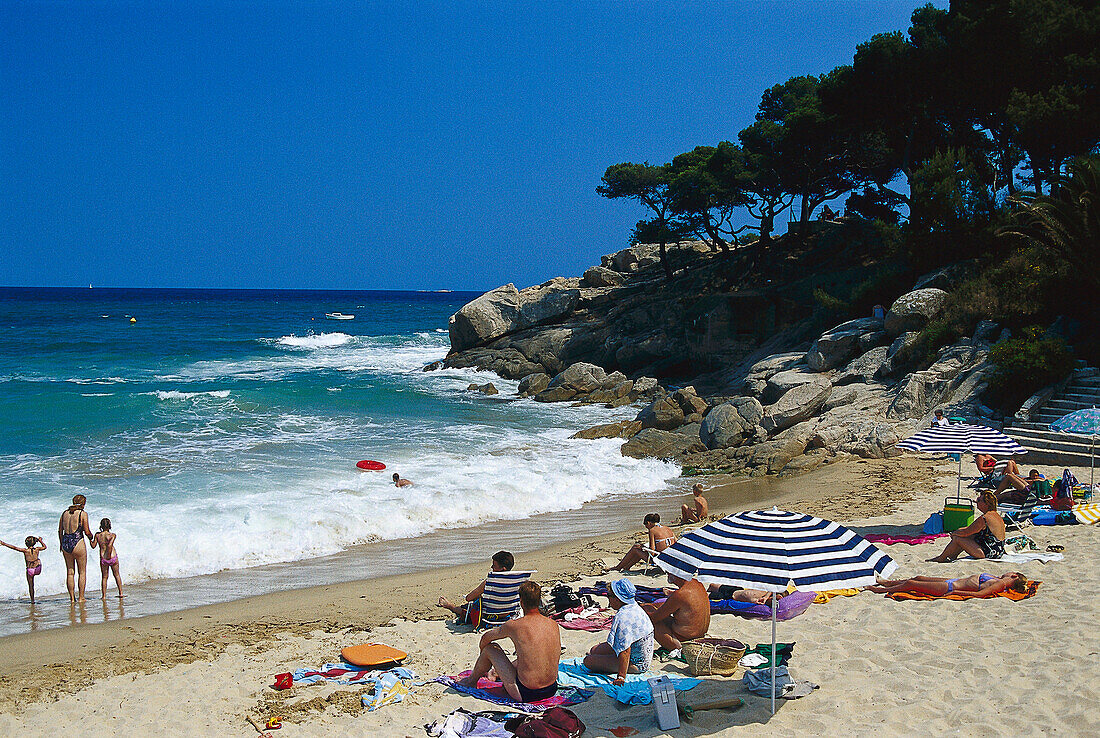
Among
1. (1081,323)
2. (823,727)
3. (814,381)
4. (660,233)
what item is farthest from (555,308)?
(823,727)

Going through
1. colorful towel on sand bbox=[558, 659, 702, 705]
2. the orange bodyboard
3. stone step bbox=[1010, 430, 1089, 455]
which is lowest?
colorful towel on sand bbox=[558, 659, 702, 705]

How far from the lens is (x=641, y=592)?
343 inches

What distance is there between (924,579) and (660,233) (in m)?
32.4

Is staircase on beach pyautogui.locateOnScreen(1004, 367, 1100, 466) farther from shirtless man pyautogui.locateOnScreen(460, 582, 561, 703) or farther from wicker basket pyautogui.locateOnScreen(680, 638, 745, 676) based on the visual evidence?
shirtless man pyautogui.locateOnScreen(460, 582, 561, 703)

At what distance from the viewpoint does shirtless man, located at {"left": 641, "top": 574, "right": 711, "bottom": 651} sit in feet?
23.6

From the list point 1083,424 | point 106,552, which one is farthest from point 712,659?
point 106,552

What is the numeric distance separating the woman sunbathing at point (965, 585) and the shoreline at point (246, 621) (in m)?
3.94

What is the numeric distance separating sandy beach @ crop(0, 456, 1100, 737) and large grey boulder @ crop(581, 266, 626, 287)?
3331 cm

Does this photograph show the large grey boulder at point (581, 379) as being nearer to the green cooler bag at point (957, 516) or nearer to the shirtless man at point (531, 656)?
the green cooler bag at point (957, 516)

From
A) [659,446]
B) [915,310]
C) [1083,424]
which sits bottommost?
[659,446]

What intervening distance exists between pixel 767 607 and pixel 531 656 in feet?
10.0

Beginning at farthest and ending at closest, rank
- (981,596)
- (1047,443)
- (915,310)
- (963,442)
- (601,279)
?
(601,279) → (915,310) → (1047,443) → (963,442) → (981,596)

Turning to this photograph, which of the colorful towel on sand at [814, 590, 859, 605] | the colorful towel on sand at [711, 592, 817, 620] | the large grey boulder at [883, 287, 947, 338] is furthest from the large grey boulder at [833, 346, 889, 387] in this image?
the colorful towel on sand at [711, 592, 817, 620]

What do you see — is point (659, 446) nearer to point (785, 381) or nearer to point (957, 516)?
point (785, 381)
